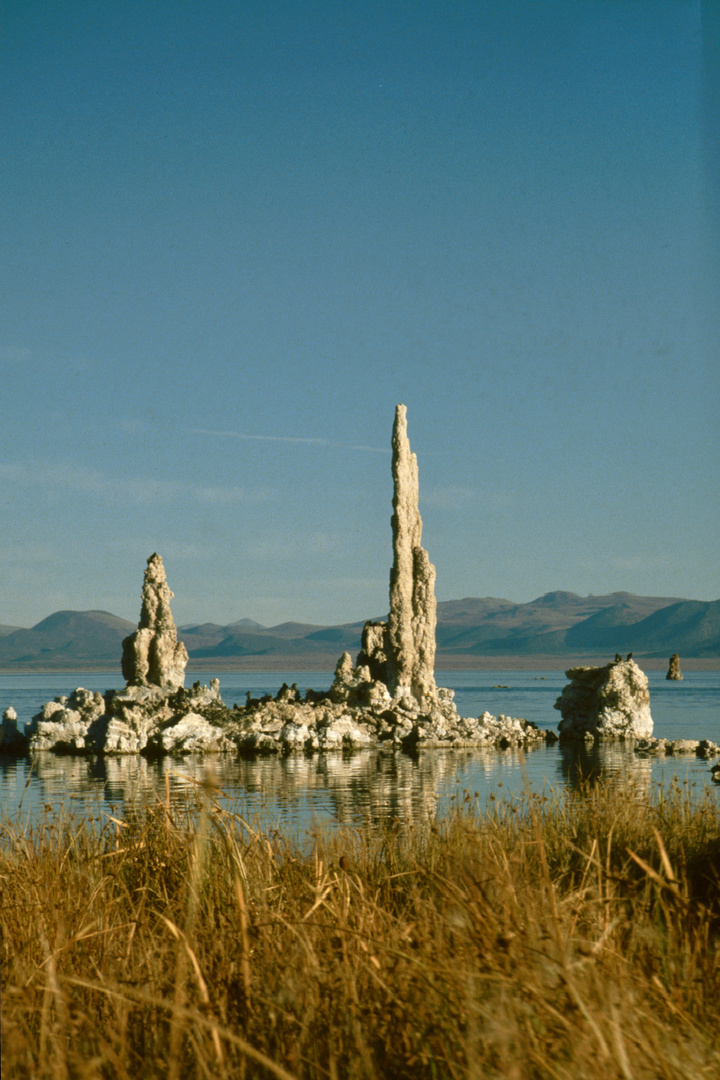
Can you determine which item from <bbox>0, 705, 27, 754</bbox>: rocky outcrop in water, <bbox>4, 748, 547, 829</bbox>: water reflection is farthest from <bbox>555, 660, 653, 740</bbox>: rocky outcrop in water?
<bbox>0, 705, 27, 754</bbox>: rocky outcrop in water

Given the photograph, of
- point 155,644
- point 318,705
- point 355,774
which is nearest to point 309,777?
point 355,774

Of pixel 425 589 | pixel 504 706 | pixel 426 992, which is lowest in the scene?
pixel 504 706

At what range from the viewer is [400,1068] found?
11.0 feet

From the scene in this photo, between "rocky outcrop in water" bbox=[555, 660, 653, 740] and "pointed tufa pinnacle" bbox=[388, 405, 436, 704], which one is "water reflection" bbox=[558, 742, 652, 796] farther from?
"pointed tufa pinnacle" bbox=[388, 405, 436, 704]

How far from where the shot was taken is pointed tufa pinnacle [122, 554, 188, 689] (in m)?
51.8

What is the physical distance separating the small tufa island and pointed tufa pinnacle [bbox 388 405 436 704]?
0.22 feet

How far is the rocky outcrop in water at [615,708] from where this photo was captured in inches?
1873

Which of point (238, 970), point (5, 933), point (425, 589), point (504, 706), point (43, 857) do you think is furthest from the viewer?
point (504, 706)

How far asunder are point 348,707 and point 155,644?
36.6 ft

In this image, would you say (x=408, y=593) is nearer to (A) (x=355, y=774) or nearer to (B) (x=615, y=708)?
(B) (x=615, y=708)

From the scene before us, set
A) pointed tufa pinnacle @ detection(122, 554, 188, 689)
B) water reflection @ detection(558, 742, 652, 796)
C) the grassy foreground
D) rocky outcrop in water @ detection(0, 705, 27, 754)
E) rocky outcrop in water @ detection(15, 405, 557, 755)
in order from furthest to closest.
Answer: pointed tufa pinnacle @ detection(122, 554, 188, 689) → rocky outcrop in water @ detection(0, 705, 27, 754) → rocky outcrop in water @ detection(15, 405, 557, 755) → water reflection @ detection(558, 742, 652, 796) → the grassy foreground

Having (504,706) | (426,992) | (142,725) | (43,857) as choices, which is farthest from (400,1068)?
(504,706)

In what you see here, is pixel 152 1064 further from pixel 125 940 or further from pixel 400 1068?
pixel 125 940

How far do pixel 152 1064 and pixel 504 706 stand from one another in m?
87.0
